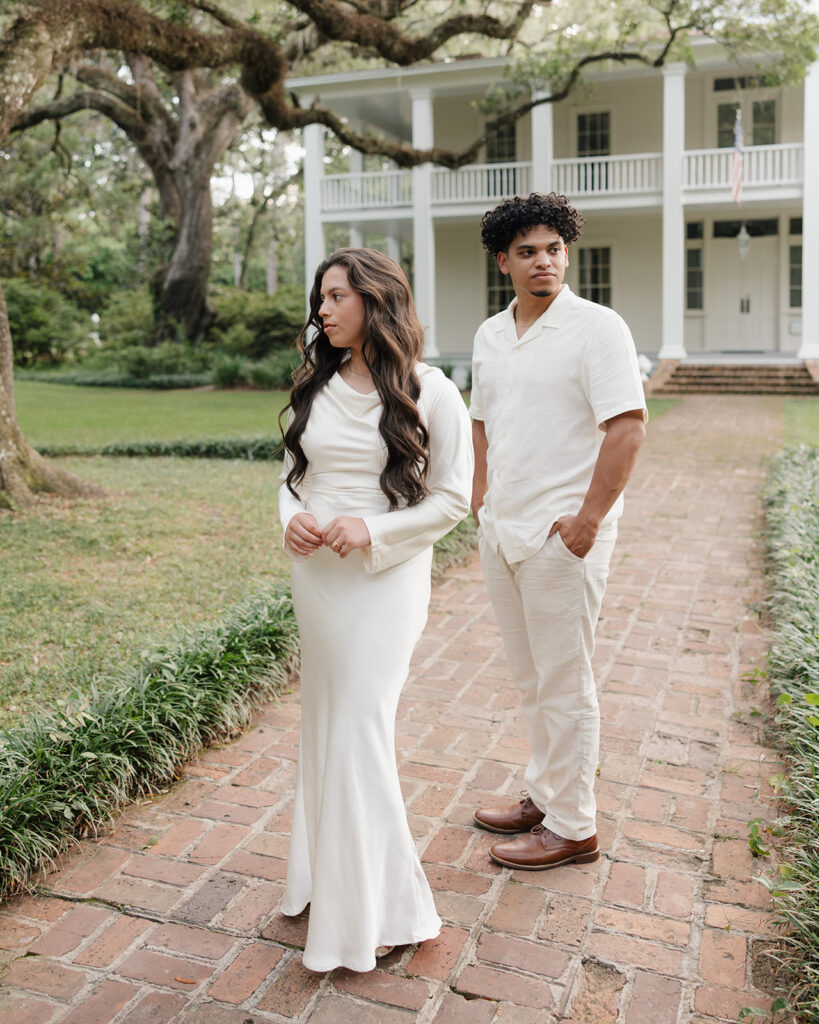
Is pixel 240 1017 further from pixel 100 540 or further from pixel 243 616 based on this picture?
pixel 100 540

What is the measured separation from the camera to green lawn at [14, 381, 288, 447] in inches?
537

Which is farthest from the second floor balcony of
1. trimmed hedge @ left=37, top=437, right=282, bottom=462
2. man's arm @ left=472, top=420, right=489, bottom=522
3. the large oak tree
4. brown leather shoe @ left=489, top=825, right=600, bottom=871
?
brown leather shoe @ left=489, top=825, right=600, bottom=871

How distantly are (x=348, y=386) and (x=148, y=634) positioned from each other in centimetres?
298

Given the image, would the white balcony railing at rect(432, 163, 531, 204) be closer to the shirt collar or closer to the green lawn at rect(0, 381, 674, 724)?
the green lawn at rect(0, 381, 674, 724)

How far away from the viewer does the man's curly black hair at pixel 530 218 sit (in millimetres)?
2822

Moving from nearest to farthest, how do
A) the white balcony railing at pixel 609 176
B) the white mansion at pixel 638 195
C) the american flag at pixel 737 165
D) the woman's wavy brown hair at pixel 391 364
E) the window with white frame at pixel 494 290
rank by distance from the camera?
1. the woman's wavy brown hair at pixel 391 364
2. the american flag at pixel 737 165
3. the white mansion at pixel 638 195
4. the white balcony railing at pixel 609 176
5. the window with white frame at pixel 494 290

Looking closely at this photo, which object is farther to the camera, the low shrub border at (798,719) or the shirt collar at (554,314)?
the shirt collar at (554,314)

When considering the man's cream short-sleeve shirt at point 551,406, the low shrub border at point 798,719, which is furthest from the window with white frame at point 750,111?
the man's cream short-sleeve shirt at point 551,406

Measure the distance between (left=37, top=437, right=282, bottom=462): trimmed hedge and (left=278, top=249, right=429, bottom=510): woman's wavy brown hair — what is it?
31.5 feet

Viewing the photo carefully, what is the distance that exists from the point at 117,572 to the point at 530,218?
4.47 m

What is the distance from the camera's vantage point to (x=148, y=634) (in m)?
5.14

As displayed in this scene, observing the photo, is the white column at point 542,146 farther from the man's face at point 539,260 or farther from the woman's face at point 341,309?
the woman's face at point 341,309

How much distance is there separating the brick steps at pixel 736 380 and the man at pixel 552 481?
50.8ft

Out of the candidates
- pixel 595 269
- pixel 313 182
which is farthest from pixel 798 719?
pixel 313 182
